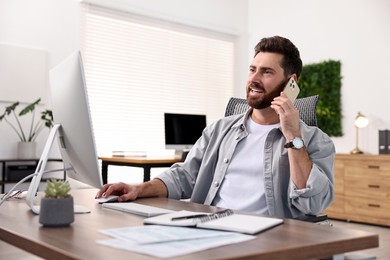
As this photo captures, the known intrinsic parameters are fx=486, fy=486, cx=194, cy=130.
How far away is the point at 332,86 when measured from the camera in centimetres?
612

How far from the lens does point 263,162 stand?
1.81 metres

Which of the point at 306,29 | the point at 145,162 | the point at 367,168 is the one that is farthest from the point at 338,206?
the point at 306,29

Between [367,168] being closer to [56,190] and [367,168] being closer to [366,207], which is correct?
[366,207]

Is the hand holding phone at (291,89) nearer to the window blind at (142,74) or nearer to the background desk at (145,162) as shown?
the background desk at (145,162)

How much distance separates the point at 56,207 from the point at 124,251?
1.05ft

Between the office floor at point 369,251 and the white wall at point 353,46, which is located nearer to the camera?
the office floor at point 369,251

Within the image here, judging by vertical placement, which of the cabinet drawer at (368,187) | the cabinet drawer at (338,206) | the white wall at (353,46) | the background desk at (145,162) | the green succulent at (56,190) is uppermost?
the white wall at (353,46)

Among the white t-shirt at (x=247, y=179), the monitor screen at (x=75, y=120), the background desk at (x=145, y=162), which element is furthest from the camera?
the background desk at (x=145, y=162)

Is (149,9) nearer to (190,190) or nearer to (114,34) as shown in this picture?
(114,34)

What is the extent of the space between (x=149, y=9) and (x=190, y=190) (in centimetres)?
464

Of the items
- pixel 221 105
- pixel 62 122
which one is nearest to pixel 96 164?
pixel 62 122

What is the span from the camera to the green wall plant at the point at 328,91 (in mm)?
6078

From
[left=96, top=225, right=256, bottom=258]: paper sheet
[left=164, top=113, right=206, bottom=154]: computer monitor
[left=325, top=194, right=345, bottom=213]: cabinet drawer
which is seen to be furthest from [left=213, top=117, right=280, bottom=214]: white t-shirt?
[left=325, top=194, right=345, bottom=213]: cabinet drawer

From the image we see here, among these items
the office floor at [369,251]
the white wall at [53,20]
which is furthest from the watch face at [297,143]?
the white wall at [53,20]
